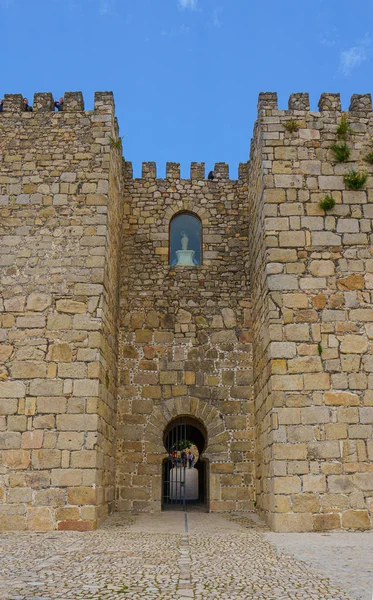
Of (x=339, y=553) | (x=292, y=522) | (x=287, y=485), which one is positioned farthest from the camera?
(x=287, y=485)

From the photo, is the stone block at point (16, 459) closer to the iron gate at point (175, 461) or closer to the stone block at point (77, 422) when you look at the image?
the stone block at point (77, 422)

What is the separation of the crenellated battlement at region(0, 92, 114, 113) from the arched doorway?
18.5 ft

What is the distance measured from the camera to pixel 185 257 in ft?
34.2

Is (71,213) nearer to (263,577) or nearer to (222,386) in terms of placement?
(222,386)

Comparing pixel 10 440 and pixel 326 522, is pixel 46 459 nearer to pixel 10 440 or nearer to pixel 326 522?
pixel 10 440

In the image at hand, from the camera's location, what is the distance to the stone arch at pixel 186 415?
30.2 ft

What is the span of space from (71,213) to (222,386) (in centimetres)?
397

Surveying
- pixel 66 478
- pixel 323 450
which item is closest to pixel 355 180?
pixel 323 450

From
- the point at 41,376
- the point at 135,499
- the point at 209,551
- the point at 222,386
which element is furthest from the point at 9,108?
the point at 209,551

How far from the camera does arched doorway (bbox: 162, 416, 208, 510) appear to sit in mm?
9924

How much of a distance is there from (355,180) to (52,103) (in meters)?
5.22

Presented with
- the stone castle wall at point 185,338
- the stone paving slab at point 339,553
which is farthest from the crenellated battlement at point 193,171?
the stone paving slab at point 339,553

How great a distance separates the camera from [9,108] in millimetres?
8984

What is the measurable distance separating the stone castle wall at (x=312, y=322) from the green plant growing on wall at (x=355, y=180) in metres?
0.09
